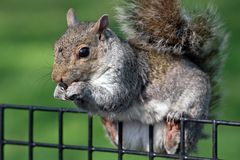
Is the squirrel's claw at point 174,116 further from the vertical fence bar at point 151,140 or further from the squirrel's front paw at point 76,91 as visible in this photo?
the squirrel's front paw at point 76,91

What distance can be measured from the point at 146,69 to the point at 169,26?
0.64 feet

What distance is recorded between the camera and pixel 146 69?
302cm

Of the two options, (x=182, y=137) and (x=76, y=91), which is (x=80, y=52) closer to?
(x=76, y=91)

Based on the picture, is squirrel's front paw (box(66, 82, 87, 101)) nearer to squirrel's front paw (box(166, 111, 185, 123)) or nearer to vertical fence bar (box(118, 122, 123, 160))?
vertical fence bar (box(118, 122, 123, 160))

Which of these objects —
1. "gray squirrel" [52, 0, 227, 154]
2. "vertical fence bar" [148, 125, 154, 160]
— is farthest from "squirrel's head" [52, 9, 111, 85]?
"vertical fence bar" [148, 125, 154, 160]

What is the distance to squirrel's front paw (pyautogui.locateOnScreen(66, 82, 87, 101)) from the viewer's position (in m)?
2.73

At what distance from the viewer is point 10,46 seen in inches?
265

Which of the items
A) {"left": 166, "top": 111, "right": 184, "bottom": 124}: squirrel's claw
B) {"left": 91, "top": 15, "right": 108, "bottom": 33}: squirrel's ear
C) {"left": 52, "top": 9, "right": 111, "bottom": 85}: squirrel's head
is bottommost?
{"left": 166, "top": 111, "right": 184, "bottom": 124}: squirrel's claw

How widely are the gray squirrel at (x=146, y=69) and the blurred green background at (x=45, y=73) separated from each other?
14 centimetres

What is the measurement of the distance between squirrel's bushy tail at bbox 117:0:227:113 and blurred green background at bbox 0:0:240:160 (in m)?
0.09

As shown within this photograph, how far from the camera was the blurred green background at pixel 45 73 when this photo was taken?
178 inches

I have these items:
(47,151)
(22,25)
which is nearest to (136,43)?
(47,151)

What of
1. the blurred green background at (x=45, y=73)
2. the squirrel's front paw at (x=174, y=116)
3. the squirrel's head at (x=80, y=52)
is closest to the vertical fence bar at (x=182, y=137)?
the squirrel's front paw at (x=174, y=116)

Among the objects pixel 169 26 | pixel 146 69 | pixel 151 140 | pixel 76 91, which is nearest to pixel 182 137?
pixel 151 140
